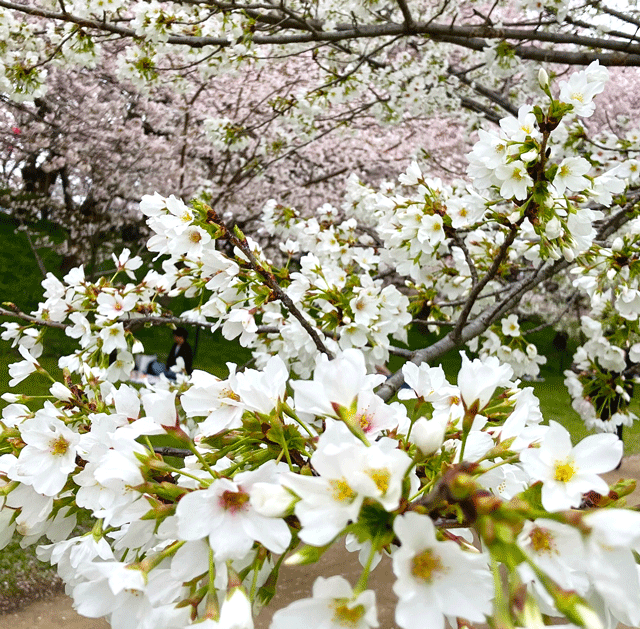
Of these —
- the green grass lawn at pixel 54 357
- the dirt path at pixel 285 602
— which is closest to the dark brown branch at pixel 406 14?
the dirt path at pixel 285 602

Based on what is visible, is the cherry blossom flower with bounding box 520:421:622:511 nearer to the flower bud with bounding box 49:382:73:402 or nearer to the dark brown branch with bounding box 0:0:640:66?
the flower bud with bounding box 49:382:73:402

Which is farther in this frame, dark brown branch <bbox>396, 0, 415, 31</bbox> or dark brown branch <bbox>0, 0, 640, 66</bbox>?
dark brown branch <bbox>0, 0, 640, 66</bbox>

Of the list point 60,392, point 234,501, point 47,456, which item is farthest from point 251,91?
point 234,501

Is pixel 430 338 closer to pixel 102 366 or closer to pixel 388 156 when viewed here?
pixel 388 156

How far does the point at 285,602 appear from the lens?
3.97 metres

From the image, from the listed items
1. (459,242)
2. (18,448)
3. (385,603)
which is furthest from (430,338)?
(18,448)

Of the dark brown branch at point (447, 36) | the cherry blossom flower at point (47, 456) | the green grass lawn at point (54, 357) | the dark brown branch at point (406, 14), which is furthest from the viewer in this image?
the green grass lawn at point (54, 357)

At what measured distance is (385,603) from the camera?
12.1 ft

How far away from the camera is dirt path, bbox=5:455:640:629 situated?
367 centimetres

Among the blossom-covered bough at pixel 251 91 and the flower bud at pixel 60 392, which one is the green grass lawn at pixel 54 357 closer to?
the blossom-covered bough at pixel 251 91

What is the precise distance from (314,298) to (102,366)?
897mm

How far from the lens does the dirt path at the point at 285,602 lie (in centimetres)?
367

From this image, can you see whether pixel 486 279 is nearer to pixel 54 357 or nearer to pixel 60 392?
pixel 60 392

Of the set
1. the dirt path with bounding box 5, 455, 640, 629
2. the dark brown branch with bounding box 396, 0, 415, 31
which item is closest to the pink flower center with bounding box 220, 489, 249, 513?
the dirt path with bounding box 5, 455, 640, 629
